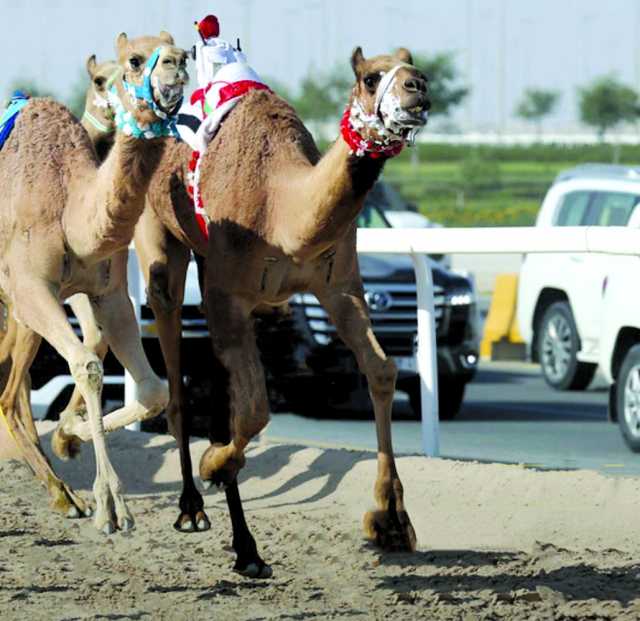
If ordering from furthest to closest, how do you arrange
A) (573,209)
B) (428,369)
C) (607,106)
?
(607,106) → (573,209) → (428,369)

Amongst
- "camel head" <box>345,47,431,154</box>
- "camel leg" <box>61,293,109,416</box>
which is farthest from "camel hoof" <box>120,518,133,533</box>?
"camel leg" <box>61,293,109,416</box>

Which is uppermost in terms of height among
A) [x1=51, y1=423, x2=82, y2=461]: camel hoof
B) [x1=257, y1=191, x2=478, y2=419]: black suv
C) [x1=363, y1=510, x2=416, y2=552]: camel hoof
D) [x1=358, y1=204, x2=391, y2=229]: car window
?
[x1=363, y1=510, x2=416, y2=552]: camel hoof

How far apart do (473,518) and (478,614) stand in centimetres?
198

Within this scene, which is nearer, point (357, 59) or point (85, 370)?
point (357, 59)

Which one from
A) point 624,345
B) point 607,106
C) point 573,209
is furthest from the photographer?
point 607,106

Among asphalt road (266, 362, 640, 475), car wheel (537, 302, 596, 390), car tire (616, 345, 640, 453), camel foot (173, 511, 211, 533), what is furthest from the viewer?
car wheel (537, 302, 596, 390)

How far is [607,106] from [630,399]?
68974mm

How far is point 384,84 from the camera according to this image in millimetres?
7305

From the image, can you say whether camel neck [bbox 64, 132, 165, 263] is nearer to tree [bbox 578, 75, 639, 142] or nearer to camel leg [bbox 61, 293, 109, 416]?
camel leg [bbox 61, 293, 109, 416]

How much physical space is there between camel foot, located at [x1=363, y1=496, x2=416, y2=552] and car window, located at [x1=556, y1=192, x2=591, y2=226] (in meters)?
9.50

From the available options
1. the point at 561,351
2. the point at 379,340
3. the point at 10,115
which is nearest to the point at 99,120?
the point at 10,115

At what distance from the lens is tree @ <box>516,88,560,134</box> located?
10694 cm

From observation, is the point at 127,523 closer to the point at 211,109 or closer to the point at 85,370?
the point at 85,370

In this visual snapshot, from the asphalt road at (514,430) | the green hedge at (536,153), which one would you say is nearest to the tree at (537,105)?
the green hedge at (536,153)
